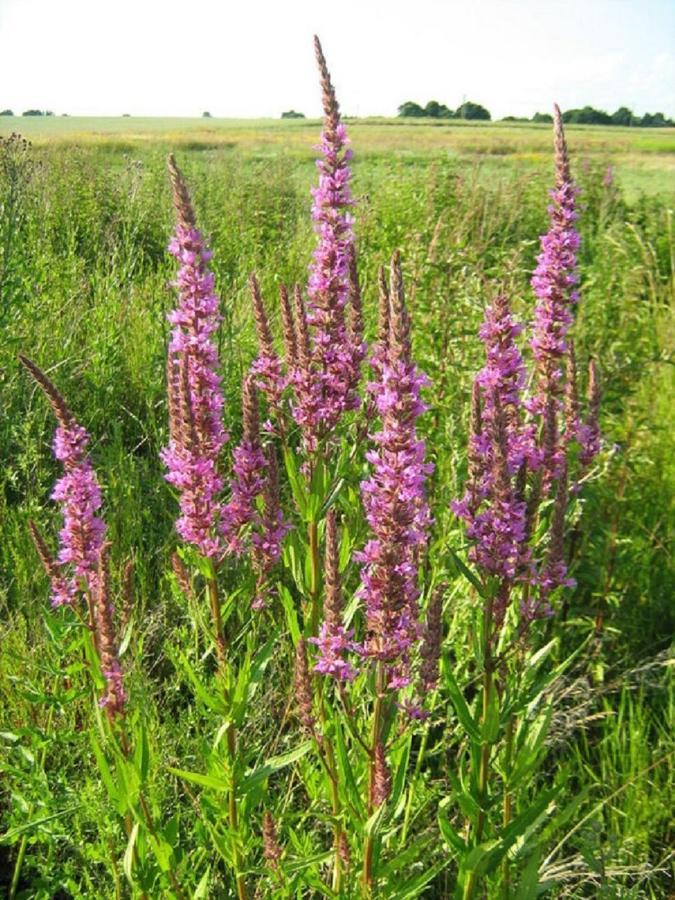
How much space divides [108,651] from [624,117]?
10880 centimetres

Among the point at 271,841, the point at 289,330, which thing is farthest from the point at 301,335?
the point at 271,841

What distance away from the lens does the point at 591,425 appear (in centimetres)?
316

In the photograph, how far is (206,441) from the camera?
2.20 meters

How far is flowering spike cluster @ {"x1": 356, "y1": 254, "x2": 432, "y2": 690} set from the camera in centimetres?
168

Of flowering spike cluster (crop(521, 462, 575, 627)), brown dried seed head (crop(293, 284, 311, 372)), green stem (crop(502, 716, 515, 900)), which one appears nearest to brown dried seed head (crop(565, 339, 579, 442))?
flowering spike cluster (crop(521, 462, 575, 627))

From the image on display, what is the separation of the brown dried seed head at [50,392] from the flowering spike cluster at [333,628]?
75cm

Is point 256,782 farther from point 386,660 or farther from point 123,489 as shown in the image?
point 123,489

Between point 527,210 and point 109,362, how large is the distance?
7.72 meters

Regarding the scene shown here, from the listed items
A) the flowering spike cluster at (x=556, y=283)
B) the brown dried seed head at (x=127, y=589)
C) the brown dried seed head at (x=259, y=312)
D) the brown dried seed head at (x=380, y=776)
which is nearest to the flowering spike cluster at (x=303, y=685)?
the brown dried seed head at (x=380, y=776)

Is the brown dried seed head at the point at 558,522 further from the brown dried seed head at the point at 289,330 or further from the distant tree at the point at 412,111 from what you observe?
the distant tree at the point at 412,111

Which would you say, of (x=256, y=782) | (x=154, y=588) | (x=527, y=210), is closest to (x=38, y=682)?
(x=154, y=588)

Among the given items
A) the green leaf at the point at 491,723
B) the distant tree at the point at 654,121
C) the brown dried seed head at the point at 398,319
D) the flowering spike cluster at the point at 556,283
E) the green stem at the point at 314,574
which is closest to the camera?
the brown dried seed head at the point at 398,319

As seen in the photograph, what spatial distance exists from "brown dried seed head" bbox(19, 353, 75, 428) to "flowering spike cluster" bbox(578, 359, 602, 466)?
198 centimetres

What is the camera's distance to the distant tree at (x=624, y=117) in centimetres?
9249
